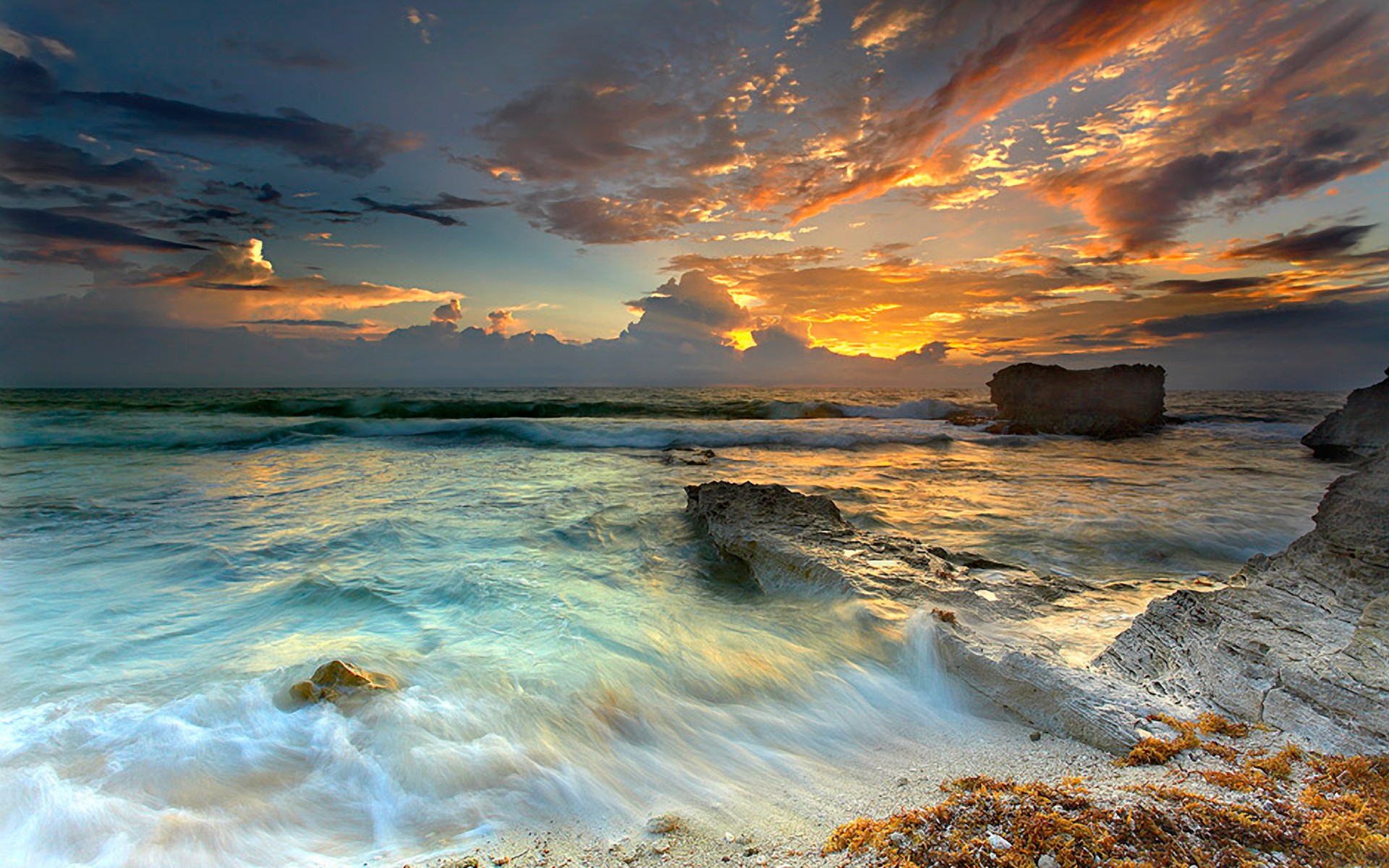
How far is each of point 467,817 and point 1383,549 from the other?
561cm

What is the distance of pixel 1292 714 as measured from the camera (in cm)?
263

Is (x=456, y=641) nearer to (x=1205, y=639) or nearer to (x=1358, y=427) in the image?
(x=1205, y=639)

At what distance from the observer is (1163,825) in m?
1.90

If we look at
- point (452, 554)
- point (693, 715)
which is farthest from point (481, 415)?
point (693, 715)

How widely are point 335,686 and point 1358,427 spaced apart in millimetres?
22217

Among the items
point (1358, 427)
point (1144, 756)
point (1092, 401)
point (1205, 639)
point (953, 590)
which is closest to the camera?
point (1144, 756)

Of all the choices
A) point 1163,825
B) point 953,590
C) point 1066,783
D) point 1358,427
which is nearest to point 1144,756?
point 1066,783

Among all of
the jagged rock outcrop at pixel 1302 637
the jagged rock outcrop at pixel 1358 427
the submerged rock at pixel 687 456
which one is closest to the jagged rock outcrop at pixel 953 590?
the jagged rock outcrop at pixel 1302 637

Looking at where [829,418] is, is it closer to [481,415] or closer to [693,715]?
[481,415]

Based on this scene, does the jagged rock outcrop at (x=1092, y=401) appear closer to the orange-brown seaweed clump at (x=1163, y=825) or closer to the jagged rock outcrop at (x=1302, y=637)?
the jagged rock outcrop at (x=1302, y=637)

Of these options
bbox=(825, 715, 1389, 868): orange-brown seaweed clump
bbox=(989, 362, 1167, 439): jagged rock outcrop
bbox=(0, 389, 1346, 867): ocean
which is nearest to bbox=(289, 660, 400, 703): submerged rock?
bbox=(0, 389, 1346, 867): ocean

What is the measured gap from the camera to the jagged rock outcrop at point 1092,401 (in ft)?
72.7

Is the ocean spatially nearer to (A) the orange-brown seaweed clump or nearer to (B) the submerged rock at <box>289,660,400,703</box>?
(B) the submerged rock at <box>289,660,400,703</box>

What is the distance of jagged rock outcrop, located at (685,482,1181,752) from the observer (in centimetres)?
289
